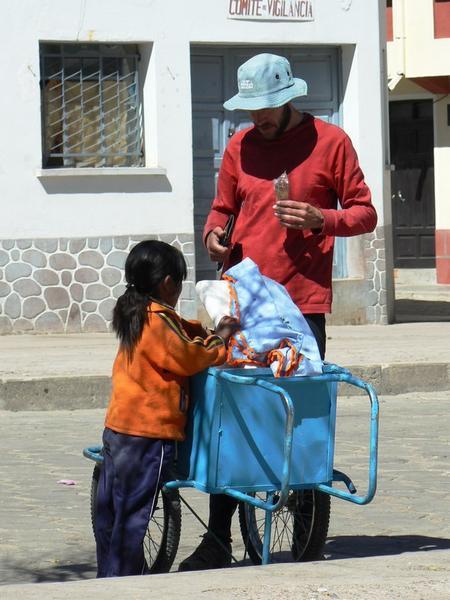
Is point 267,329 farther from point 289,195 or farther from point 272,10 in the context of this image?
point 272,10

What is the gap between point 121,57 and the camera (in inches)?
618

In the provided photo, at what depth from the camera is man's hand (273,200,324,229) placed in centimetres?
579

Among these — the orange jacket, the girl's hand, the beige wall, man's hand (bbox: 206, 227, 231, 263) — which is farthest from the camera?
the beige wall

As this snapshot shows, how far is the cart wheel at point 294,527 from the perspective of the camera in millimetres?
5816

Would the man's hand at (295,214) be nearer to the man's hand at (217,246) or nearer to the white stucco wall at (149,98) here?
the man's hand at (217,246)

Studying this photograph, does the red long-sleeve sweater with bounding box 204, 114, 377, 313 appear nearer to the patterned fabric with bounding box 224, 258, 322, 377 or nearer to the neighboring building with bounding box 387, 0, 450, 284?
the patterned fabric with bounding box 224, 258, 322, 377

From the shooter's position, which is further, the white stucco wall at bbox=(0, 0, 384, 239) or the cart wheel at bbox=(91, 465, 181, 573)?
the white stucco wall at bbox=(0, 0, 384, 239)

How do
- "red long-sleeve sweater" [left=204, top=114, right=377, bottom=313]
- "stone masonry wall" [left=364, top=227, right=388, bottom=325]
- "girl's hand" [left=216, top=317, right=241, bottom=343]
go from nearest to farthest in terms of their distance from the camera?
"girl's hand" [left=216, top=317, right=241, bottom=343], "red long-sleeve sweater" [left=204, top=114, right=377, bottom=313], "stone masonry wall" [left=364, top=227, right=388, bottom=325]

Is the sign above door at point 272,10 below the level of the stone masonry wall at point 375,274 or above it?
above

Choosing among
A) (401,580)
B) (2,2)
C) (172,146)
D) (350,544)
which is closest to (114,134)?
(172,146)

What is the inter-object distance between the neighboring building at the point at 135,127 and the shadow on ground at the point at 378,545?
8.78 meters

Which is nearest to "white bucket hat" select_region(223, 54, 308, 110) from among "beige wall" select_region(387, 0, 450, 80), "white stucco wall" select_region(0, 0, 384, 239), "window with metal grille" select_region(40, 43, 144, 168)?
"white stucco wall" select_region(0, 0, 384, 239)

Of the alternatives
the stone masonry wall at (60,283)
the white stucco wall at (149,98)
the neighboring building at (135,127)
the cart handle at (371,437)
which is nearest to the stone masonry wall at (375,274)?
the neighboring building at (135,127)

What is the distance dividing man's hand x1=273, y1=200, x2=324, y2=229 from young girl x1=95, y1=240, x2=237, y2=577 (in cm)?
42
